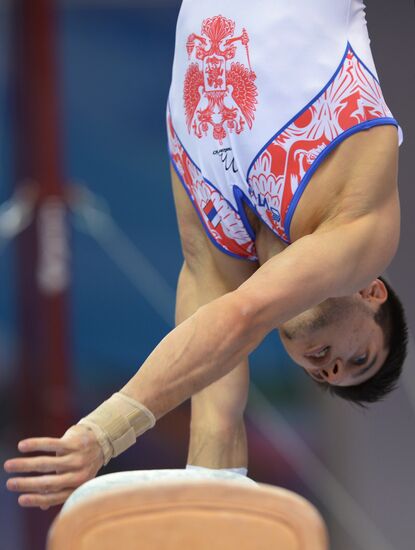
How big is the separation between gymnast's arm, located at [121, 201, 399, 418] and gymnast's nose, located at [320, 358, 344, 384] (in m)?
0.40

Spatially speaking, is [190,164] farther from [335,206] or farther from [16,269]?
[16,269]

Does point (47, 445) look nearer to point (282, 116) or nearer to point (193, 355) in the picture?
point (193, 355)

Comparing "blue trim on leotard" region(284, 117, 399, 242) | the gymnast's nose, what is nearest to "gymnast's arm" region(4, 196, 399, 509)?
"blue trim on leotard" region(284, 117, 399, 242)

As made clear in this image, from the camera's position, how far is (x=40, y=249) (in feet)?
10.8

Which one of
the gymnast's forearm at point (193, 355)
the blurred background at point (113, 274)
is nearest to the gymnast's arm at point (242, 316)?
the gymnast's forearm at point (193, 355)

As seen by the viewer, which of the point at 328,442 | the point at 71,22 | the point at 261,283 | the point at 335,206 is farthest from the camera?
the point at 71,22

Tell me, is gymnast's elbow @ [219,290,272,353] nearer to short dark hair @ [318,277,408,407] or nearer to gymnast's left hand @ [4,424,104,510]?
gymnast's left hand @ [4,424,104,510]

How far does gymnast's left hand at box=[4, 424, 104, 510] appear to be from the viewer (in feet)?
4.27

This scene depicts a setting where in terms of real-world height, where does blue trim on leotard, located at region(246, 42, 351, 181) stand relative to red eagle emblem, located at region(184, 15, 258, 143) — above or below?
below

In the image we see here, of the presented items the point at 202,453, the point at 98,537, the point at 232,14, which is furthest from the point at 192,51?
the point at 98,537

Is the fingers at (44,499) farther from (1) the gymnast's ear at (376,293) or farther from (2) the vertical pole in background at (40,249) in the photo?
(2) the vertical pole in background at (40,249)

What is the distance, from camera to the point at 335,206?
64.0 inches

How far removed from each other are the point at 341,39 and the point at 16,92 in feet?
6.17

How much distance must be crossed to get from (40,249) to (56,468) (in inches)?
79.5
